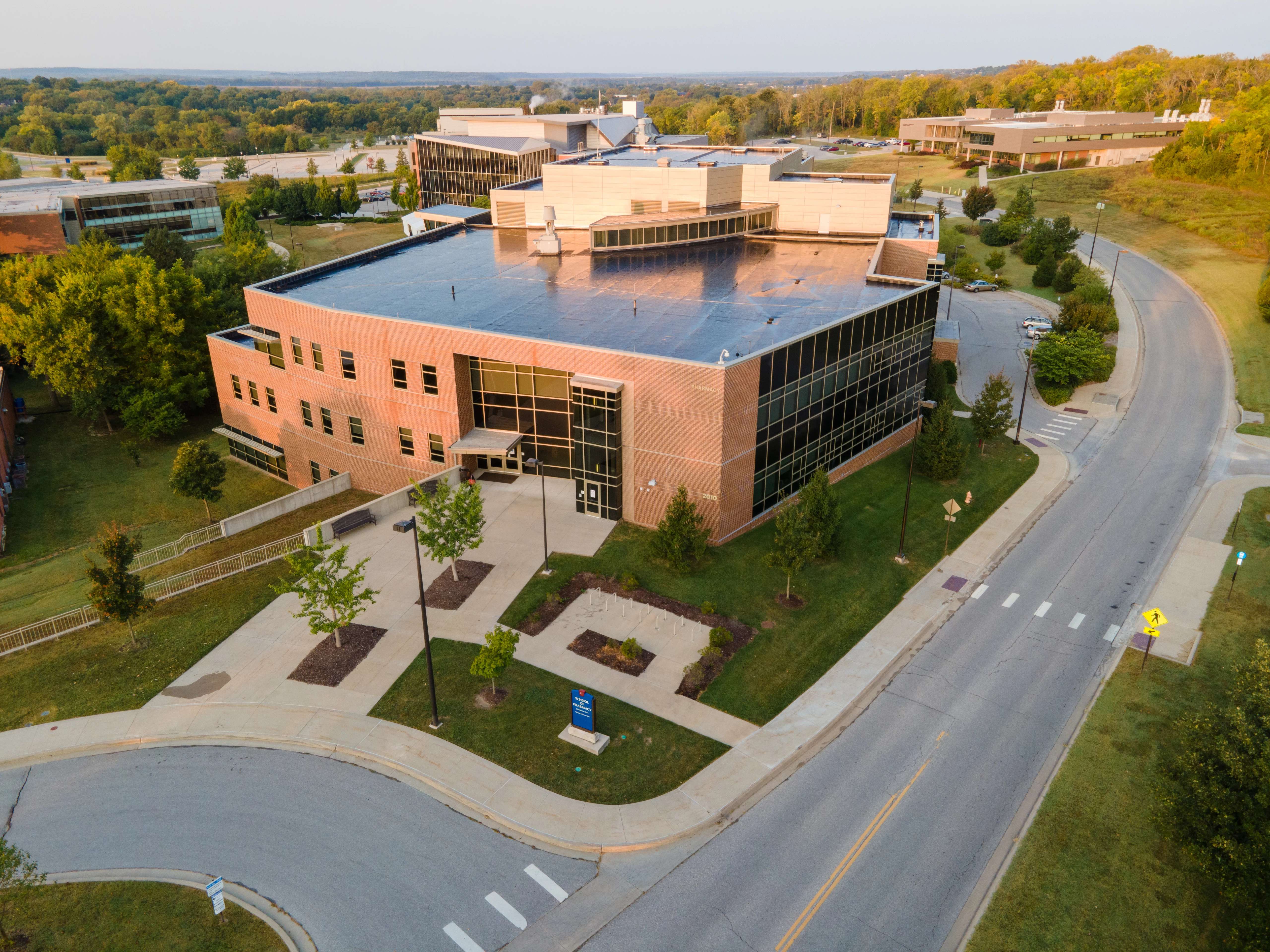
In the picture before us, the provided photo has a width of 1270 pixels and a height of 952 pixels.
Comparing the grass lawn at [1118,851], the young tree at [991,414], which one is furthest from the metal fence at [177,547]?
the young tree at [991,414]

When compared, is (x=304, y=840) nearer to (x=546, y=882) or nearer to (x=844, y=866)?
(x=546, y=882)

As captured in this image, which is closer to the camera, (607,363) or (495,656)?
(495,656)

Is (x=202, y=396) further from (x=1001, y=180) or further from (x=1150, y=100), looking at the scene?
(x=1150, y=100)

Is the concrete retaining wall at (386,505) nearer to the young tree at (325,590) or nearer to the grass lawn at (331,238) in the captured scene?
the young tree at (325,590)

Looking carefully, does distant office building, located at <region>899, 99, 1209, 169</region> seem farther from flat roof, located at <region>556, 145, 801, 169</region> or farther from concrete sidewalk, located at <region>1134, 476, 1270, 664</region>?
concrete sidewalk, located at <region>1134, 476, 1270, 664</region>

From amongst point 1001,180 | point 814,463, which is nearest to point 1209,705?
point 814,463

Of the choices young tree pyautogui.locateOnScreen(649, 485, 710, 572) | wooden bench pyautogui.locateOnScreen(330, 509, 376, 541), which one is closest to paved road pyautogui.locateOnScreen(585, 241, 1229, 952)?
young tree pyautogui.locateOnScreen(649, 485, 710, 572)

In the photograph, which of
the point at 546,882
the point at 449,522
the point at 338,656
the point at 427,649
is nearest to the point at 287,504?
the point at 449,522
